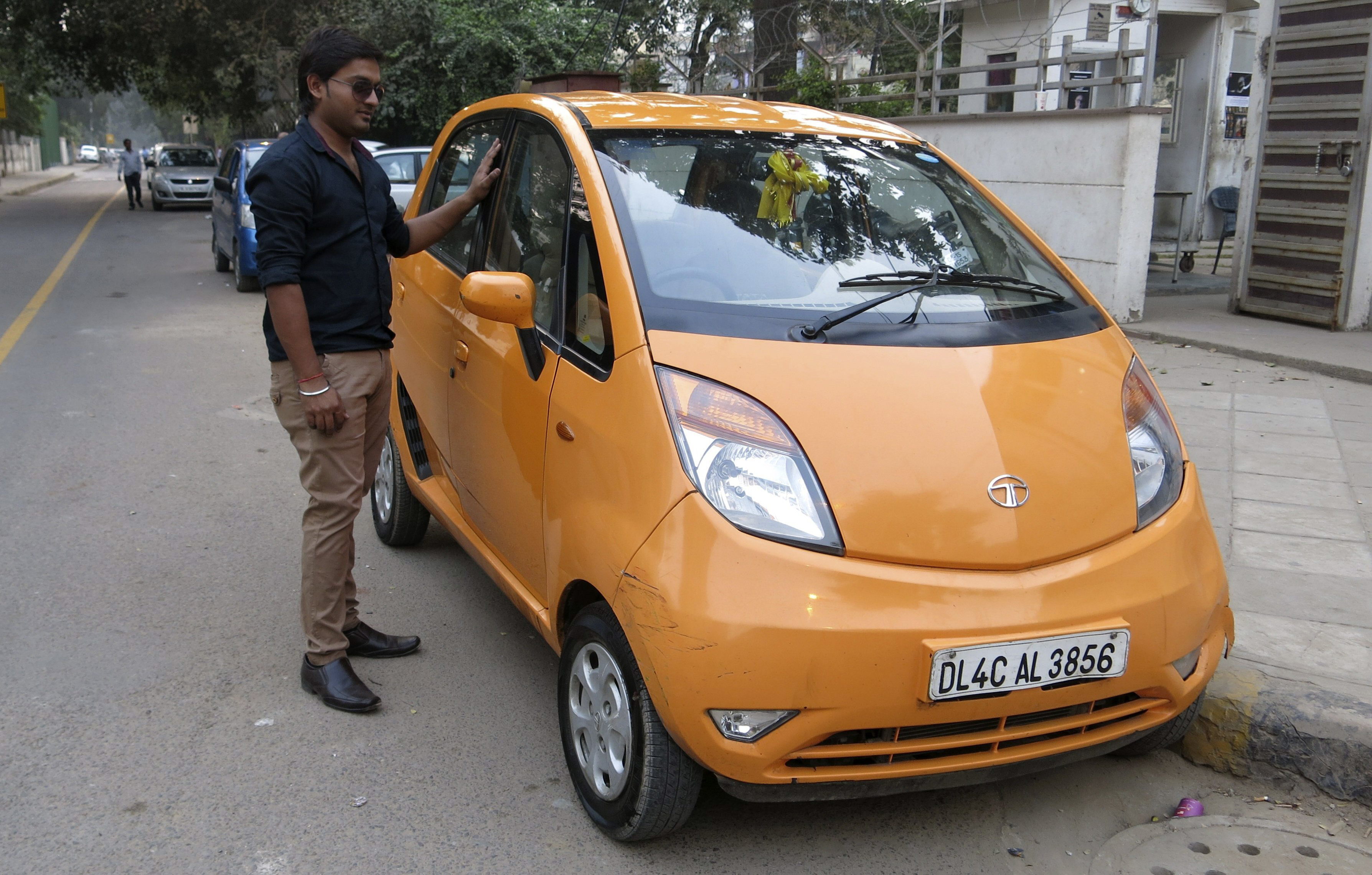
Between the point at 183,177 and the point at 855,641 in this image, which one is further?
the point at 183,177

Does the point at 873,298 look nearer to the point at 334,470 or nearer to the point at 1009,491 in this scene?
the point at 1009,491

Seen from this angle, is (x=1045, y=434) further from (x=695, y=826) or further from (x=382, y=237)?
(x=382, y=237)

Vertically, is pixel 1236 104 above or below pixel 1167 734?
above

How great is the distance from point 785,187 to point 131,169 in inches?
1158

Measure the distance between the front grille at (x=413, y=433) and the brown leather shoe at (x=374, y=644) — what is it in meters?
0.65

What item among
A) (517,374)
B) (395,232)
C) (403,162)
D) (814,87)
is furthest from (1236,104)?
(517,374)

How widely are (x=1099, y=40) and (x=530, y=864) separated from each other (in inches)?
537

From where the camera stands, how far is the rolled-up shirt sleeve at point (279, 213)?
3203 millimetres

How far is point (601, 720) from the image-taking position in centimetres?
286

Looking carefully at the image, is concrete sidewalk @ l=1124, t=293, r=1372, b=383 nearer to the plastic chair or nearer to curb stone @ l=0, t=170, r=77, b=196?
the plastic chair

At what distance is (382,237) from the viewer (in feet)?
11.6

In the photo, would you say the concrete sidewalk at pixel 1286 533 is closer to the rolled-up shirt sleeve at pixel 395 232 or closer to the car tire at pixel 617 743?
the car tire at pixel 617 743

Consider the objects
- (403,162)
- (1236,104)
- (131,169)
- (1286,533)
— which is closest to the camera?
(1286,533)

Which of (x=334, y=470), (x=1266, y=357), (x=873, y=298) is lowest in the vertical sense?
(x=1266, y=357)
